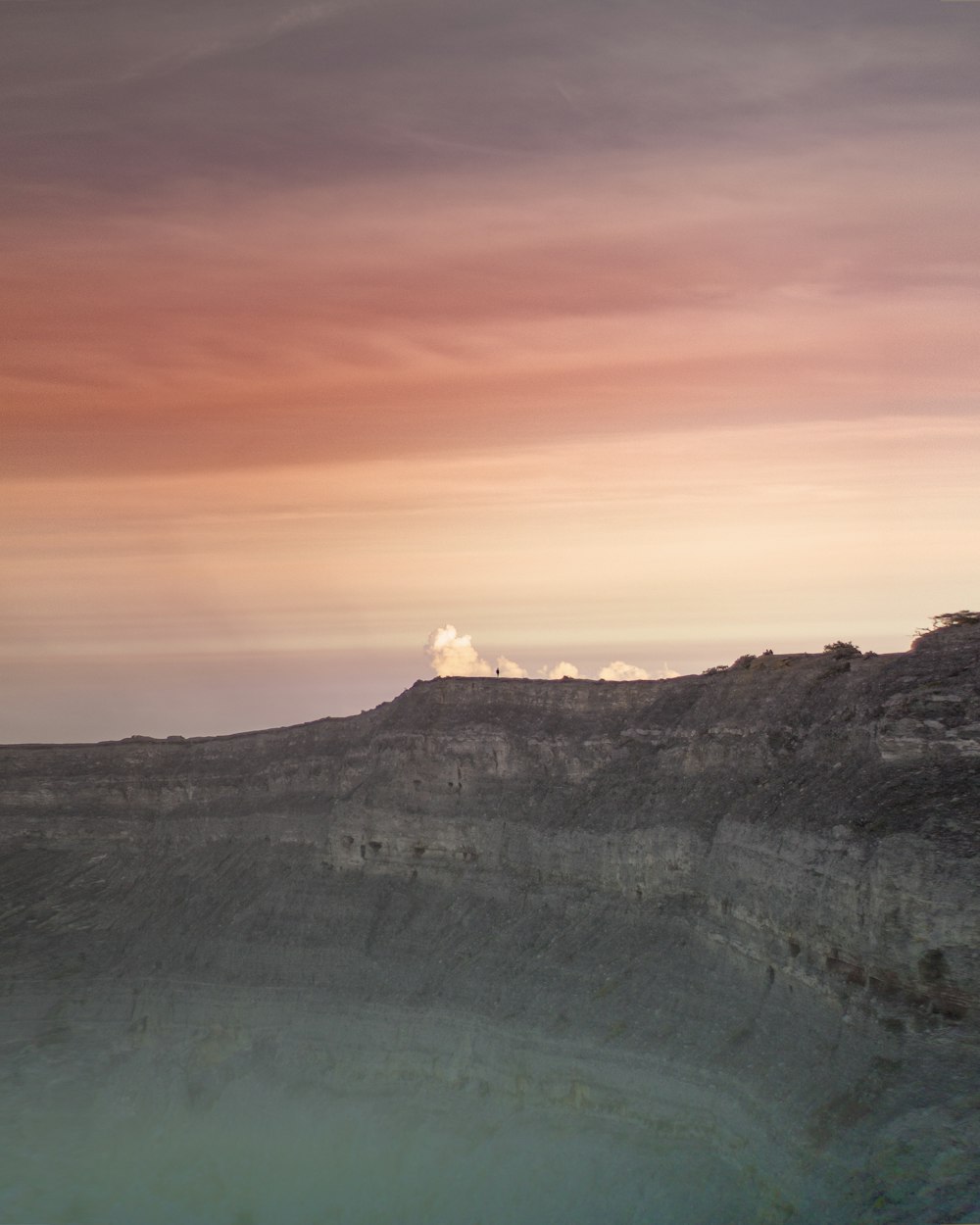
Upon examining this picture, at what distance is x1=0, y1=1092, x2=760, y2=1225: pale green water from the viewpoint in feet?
124

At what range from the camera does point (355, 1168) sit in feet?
149

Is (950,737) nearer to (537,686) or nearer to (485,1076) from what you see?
(485,1076)

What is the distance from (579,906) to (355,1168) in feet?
39.2

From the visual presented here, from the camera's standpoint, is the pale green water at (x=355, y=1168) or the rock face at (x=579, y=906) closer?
the rock face at (x=579, y=906)

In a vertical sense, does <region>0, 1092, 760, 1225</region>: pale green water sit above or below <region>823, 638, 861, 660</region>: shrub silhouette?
below

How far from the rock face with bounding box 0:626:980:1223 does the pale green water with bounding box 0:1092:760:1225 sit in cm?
121

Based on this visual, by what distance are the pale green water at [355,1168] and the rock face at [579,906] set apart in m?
1.21

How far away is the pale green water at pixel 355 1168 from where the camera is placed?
37.7 meters

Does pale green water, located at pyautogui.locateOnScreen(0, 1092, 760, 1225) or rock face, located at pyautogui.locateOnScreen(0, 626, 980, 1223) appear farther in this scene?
pale green water, located at pyautogui.locateOnScreen(0, 1092, 760, 1225)

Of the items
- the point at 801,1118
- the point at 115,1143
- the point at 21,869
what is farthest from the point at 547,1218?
the point at 21,869

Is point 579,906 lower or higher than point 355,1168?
higher

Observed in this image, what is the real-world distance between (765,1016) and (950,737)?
9.31 metres

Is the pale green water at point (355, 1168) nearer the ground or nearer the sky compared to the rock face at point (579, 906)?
nearer the ground

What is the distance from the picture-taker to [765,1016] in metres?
39.4
